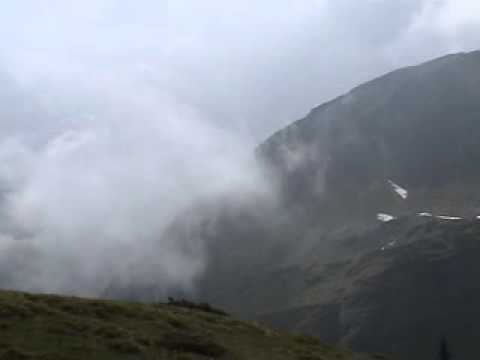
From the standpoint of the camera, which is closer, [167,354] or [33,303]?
[167,354]

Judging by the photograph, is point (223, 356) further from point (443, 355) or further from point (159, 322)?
point (443, 355)

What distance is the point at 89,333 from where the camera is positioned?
34.8m

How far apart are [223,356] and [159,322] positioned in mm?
5066

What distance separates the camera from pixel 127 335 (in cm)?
3538

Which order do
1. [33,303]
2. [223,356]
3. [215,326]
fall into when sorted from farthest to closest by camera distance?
[215,326] < [33,303] < [223,356]

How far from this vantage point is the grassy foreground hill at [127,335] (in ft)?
106

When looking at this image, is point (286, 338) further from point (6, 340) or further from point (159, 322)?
point (6, 340)

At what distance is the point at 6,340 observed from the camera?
1258 inches

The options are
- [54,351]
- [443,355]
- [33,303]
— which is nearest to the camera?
[54,351]

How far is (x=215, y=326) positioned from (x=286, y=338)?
4563 mm

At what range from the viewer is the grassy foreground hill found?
32.3m

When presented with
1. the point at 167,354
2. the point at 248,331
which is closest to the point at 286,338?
the point at 248,331

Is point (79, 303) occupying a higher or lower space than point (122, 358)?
higher

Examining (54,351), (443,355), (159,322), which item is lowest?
(54,351)
